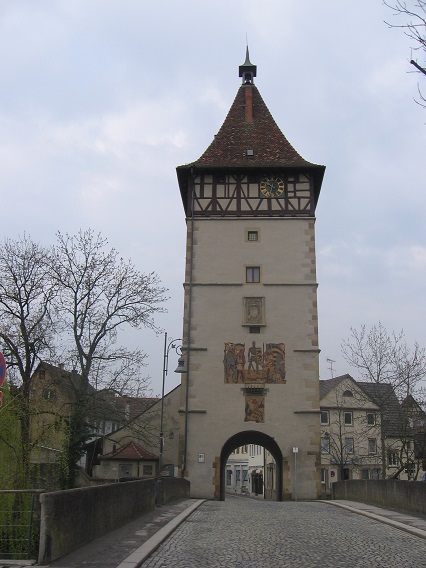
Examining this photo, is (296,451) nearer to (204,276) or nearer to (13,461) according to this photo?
(204,276)

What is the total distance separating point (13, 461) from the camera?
10.2m

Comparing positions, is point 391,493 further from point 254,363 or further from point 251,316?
point 251,316

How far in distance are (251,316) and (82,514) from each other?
1925 centimetres

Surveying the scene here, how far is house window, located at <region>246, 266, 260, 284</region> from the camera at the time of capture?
28.6 m

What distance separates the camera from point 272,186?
2972 cm

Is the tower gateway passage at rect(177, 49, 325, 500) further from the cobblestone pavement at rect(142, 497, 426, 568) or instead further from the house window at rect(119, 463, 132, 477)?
the cobblestone pavement at rect(142, 497, 426, 568)

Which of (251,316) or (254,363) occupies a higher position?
(251,316)

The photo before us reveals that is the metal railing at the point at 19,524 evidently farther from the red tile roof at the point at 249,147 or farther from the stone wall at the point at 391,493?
the red tile roof at the point at 249,147

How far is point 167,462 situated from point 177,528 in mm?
17190

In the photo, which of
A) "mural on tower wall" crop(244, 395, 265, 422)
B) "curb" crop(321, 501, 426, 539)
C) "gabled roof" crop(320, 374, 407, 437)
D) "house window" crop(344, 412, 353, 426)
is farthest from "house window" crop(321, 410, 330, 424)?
"curb" crop(321, 501, 426, 539)

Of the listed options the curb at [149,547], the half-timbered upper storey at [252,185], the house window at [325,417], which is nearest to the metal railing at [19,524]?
the curb at [149,547]

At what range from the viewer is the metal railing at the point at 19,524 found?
303 inches

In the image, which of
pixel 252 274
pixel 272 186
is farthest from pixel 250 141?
pixel 252 274

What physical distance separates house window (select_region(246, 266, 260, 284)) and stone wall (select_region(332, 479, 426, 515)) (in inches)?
360
